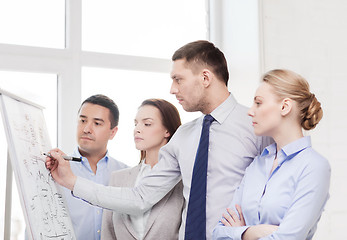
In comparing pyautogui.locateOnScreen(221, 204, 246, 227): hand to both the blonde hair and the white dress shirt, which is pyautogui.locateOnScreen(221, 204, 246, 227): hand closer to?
the white dress shirt

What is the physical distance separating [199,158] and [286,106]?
0.46 m

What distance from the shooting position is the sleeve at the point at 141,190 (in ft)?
6.38

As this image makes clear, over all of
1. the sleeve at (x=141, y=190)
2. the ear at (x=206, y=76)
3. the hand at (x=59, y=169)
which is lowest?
the sleeve at (x=141, y=190)

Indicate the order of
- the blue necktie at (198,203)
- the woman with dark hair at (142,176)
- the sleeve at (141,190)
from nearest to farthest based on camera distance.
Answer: the blue necktie at (198,203), the sleeve at (141,190), the woman with dark hair at (142,176)

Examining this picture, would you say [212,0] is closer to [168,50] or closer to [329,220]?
[168,50]

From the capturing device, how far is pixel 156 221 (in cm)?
205

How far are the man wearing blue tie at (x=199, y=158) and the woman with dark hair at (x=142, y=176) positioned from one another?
0.29ft

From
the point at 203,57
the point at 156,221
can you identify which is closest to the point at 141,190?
the point at 156,221

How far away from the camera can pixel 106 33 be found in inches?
117

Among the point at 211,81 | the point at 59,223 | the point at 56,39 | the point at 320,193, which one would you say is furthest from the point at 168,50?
the point at 320,193

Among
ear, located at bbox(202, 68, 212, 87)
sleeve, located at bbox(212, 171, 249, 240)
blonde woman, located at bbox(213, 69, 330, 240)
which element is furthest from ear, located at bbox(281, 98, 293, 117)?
ear, located at bbox(202, 68, 212, 87)

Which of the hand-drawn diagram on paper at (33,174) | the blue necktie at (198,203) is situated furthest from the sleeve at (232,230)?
the hand-drawn diagram on paper at (33,174)

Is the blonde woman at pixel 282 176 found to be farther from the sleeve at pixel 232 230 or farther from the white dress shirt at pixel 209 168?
the white dress shirt at pixel 209 168

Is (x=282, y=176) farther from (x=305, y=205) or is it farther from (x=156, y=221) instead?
(x=156, y=221)
